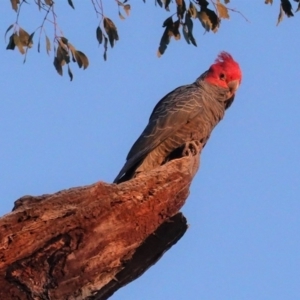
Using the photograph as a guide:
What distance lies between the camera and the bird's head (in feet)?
23.8

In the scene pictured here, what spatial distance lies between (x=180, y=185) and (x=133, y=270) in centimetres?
63

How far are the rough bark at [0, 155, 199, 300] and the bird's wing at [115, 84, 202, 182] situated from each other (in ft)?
6.40

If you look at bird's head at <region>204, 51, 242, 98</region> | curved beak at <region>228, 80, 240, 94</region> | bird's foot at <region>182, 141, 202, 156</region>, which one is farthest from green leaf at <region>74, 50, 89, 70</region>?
curved beak at <region>228, 80, 240, 94</region>

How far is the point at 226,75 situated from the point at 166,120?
2.82 feet

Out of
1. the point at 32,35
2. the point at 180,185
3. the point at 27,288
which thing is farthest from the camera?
the point at 32,35

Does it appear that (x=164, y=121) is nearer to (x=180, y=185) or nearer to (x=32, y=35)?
(x=32, y=35)

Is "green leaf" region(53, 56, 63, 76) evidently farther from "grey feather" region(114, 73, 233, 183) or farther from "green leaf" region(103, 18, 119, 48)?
"grey feather" region(114, 73, 233, 183)

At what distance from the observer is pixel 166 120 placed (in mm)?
6777

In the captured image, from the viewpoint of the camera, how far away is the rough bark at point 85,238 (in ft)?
13.1

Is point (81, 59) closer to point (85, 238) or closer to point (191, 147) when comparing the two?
point (191, 147)

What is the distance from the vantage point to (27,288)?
3.96 metres

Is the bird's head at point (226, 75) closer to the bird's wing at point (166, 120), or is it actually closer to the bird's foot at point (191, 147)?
the bird's wing at point (166, 120)

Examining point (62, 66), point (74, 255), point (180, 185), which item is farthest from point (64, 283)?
point (62, 66)

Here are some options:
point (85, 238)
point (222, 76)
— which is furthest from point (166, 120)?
point (85, 238)
